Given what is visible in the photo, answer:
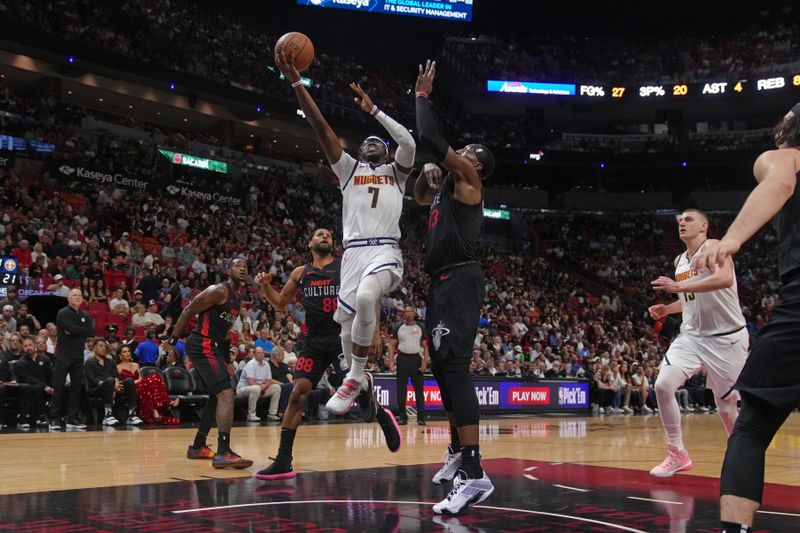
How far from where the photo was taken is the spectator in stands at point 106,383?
467 inches

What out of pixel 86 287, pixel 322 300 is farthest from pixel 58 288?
pixel 322 300

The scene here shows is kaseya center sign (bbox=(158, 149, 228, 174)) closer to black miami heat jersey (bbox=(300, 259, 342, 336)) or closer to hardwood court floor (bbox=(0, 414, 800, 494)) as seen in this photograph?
hardwood court floor (bbox=(0, 414, 800, 494))

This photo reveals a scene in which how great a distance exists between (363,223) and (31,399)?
785 centimetres

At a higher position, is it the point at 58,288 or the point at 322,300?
the point at 58,288

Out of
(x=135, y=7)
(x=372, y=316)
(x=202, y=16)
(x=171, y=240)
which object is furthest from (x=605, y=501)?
(x=202, y=16)

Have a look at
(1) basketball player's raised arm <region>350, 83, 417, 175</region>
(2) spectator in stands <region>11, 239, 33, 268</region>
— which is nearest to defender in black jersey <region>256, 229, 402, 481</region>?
(1) basketball player's raised arm <region>350, 83, 417, 175</region>

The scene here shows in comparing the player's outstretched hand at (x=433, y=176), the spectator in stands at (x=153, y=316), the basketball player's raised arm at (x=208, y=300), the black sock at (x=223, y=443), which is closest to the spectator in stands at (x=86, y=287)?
the spectator in stands at (x=153, y=316)

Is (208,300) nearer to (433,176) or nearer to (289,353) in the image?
(433,176)

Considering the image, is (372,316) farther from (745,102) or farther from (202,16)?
(745,102)

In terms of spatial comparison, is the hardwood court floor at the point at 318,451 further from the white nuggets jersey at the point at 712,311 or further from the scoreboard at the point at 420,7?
the scoreboard at the point at 420,7

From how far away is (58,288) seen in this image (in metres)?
15.4

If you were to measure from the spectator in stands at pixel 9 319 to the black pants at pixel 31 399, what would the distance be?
143 centimetres

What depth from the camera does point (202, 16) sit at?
31422 mm

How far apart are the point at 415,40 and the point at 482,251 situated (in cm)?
1278
